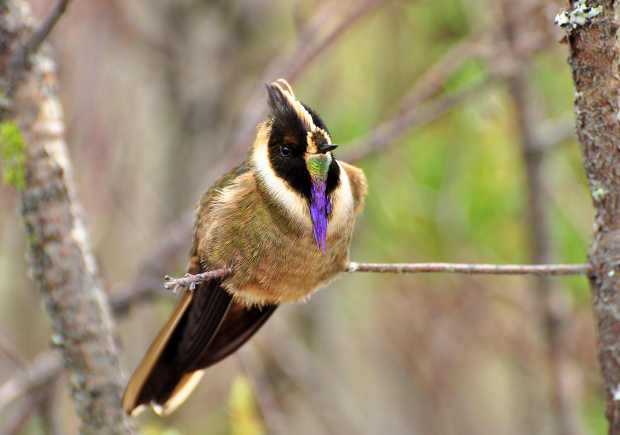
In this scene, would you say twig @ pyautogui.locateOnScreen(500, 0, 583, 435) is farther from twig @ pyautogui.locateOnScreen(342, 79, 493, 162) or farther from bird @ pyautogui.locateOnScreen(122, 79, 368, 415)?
bird @ pyautogui.locateOnScreen(122, 79, 368, 415)

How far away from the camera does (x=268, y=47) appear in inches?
→ 239

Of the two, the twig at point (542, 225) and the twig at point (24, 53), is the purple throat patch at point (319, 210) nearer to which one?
the twig at point (24, 53)

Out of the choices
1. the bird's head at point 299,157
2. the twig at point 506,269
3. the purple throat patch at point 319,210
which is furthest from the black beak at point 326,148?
the twig at point 506,269

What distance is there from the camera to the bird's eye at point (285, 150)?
254 cm

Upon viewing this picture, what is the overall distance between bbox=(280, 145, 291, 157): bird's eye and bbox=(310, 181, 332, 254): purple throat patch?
4.7 inches

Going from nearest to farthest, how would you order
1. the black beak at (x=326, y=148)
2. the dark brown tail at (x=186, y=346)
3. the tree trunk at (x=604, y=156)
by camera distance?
the tree trunk at (x=604, y=156) < the black beak at (x=326, y=148) < the dark brown tail at (x=186, y=346)

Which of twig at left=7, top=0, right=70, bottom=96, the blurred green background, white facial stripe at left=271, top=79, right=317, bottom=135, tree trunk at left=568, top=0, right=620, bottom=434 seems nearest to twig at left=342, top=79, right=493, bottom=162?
the blurred green background

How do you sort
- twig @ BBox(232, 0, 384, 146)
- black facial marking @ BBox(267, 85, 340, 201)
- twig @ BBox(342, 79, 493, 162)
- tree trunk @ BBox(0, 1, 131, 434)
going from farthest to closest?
twig @ BBox(342, 79, 493, 162), twig @ BBox(232, 0, 384, 146), tree trunk @ BBox(0, 1, 131, 434), black facial marking @ BBox(267, 85, 340, 201)

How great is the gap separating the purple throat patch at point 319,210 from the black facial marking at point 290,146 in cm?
2

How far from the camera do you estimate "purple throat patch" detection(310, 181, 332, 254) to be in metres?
2.51

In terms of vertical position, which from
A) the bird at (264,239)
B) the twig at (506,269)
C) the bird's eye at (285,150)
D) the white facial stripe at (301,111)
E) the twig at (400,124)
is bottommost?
the twig at (506,269)

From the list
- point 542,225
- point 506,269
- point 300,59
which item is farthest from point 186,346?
point 542,225

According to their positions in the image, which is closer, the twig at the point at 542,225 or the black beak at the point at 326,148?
the black beak at the point at 326,148

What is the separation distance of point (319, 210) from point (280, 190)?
15cm
